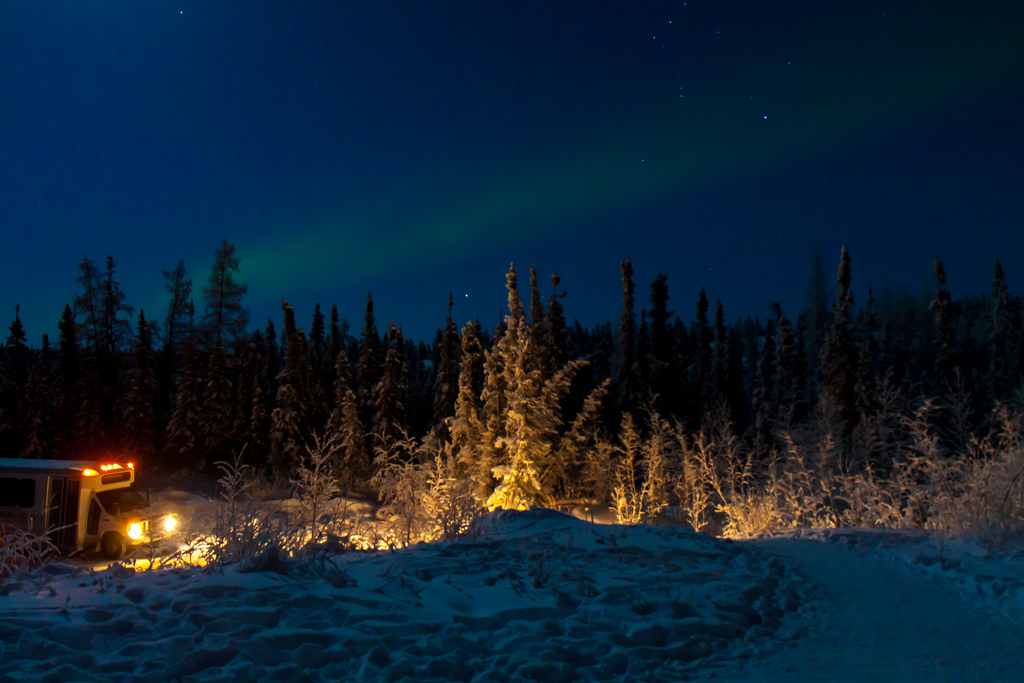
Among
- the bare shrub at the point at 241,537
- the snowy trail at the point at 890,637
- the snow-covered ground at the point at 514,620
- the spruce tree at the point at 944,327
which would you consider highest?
the spruce tree at the point at 944,327

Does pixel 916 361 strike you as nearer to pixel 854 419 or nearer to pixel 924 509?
pixel 854 419

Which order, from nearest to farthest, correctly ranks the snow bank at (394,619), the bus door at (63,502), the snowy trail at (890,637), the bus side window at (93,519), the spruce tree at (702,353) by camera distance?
1. the snow bank at (394,619)
2. the snowy trail at (890,637)
3. the bus door at (63,502)
4. the bus side window at (93,519)
5. the spruce tree at (702,353)

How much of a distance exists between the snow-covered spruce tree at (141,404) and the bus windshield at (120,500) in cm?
2781

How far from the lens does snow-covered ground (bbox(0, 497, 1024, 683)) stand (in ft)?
13.3

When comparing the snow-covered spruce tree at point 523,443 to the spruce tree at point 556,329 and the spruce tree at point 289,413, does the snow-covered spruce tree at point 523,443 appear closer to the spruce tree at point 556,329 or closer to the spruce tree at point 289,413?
the spruce tree at point 556,329

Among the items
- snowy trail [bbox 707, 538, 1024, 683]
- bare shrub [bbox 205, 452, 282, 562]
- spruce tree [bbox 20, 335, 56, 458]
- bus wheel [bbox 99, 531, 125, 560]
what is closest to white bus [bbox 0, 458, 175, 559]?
bus wheel [bbox 99, 531, 125, 560]

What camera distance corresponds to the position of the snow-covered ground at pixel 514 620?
4.05m

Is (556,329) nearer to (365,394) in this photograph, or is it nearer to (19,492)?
(365,394)

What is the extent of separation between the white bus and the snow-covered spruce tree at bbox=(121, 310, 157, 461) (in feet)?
91.3

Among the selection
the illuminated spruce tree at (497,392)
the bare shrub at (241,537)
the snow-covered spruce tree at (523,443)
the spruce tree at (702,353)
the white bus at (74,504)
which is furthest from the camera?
the spruce tree at (702,353)

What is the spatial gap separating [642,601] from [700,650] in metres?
0.87

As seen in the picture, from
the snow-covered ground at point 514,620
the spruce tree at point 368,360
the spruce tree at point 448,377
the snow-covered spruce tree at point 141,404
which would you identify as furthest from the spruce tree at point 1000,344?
the snow-covered spruce tree at point 141,404

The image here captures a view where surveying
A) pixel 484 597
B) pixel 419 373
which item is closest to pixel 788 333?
pixel 484 597

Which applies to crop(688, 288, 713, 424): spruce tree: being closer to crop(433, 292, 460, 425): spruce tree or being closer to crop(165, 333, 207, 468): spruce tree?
crop(433, 292, 460, 425): spruce tree
